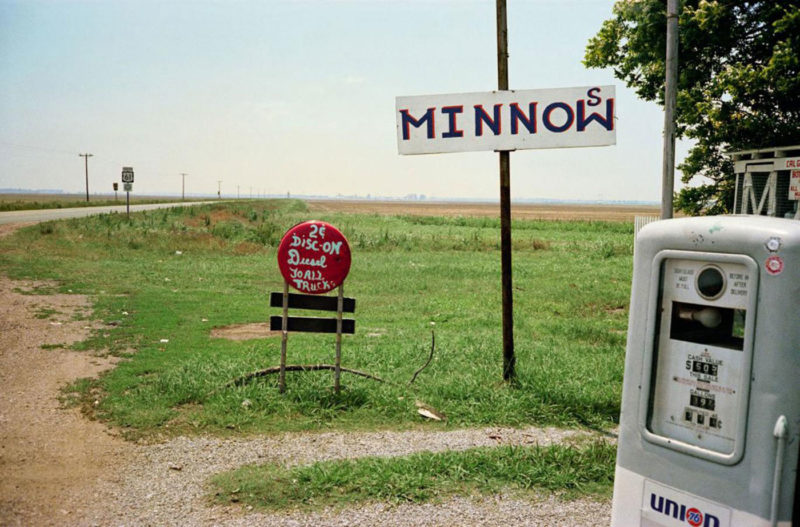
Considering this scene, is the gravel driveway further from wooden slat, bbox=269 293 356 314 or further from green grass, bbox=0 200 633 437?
wooden slat, bbox=269 293 356 314

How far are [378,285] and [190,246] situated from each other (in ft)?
30.4

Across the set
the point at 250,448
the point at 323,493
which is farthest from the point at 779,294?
the point at 250,448

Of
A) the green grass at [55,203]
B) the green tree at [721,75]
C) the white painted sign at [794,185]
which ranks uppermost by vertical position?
the green tree at [721,75]

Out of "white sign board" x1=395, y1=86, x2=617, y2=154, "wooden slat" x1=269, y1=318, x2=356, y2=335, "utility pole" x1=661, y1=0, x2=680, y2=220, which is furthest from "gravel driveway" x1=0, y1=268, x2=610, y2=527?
"utility pole" x1=661, y1=0, x2=680, y2=220

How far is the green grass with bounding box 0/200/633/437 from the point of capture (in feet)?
18.7

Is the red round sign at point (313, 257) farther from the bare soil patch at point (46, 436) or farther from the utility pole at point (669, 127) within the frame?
the utility pole at point (669, 127)

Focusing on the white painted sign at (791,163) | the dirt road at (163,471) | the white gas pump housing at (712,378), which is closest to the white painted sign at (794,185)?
the white painted sign at (791,163)

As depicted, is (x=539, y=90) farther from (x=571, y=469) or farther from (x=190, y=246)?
(x=190, y=246)

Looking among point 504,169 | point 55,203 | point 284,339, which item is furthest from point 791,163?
point 55,203

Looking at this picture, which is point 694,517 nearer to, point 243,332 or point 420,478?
point 420,478

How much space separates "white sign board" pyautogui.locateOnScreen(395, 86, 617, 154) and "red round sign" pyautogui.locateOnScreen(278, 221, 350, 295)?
124cm

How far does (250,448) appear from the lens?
4914 millimetres

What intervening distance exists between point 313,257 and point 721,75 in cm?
1106

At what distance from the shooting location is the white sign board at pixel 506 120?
20.0 feet
